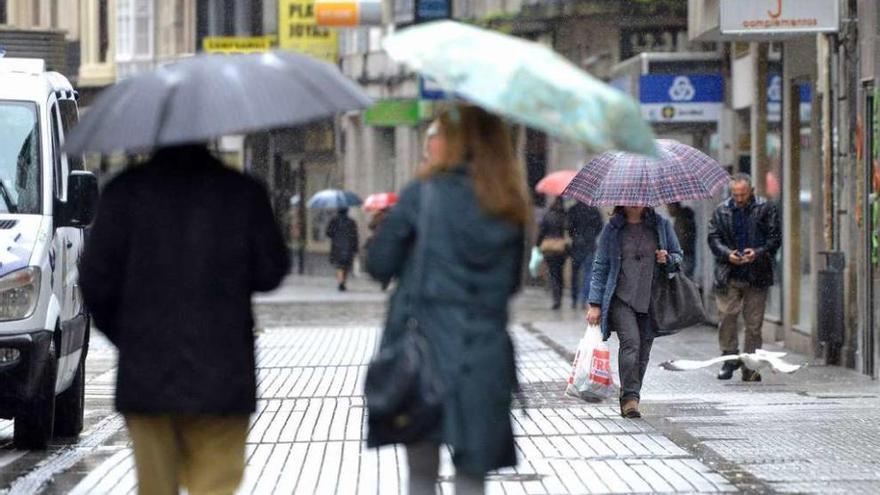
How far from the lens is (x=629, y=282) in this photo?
1338 cm

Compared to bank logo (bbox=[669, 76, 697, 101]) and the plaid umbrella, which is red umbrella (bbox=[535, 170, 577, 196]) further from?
the plaid umbrella

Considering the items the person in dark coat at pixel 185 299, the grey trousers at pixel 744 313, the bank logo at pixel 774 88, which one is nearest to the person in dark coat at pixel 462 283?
the person in dark coat at pixel 185 299

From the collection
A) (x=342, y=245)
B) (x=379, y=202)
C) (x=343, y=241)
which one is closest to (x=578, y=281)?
(x=342, y=245)

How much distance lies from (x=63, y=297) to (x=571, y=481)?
3477 mm

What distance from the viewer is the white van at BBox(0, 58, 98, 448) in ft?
37.0

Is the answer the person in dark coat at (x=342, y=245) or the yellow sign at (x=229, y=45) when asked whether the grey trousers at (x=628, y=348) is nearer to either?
the yellow sign at (x=229, y=45)

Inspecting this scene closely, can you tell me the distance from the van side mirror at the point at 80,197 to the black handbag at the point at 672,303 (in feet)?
12.8

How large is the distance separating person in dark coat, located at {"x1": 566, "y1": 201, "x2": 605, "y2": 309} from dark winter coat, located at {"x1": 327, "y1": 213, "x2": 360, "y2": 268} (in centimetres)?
1089

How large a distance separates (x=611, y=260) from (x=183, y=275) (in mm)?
7512

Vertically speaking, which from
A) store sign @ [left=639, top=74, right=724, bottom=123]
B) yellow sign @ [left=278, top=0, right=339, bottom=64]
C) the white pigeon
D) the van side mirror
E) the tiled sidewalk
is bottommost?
the tiled sidewalk

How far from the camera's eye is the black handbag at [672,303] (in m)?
13.5

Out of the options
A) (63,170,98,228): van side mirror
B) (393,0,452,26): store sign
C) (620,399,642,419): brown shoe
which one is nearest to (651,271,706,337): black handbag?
(620,399,642,419): brown shoe

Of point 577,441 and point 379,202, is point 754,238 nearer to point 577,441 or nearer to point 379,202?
point 577,441

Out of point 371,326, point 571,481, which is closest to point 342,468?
point 571,481
